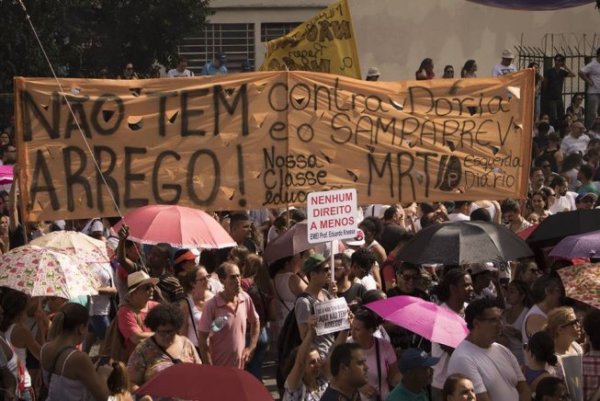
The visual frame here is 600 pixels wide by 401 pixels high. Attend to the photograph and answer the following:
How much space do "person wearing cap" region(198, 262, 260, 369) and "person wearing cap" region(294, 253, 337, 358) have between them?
62 cm

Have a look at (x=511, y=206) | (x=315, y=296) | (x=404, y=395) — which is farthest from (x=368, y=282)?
(x=404, y=395)

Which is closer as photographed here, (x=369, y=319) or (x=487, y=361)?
(x=487, y=361)

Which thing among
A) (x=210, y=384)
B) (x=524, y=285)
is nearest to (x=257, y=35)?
(x=524, y=285)

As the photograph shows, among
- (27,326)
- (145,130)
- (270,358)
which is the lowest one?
(270,358)

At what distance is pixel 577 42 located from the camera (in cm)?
3081

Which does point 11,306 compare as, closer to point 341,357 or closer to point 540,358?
point 341,357

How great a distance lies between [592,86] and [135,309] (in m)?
16.5

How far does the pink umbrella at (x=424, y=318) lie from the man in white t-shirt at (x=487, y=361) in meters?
0.26

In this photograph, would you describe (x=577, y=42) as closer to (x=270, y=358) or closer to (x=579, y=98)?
(x=579, y=98)

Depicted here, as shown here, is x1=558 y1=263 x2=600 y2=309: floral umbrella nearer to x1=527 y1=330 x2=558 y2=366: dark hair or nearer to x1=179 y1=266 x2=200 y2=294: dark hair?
x1=527 y1=330 x2=558 y2=366: dark hair

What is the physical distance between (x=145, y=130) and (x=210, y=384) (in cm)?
577

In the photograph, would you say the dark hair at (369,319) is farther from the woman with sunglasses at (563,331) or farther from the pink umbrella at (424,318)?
the woman with sunglasses at (563,331)

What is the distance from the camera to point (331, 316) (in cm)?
996

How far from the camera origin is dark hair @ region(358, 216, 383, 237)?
1421 cm
